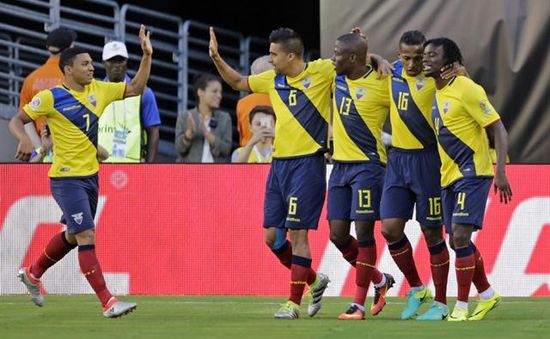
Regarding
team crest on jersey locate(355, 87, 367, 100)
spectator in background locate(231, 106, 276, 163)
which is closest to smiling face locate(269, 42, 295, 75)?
team crest on jersey locate(355, 87, 367, 100)

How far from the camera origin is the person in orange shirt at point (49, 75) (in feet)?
57.6

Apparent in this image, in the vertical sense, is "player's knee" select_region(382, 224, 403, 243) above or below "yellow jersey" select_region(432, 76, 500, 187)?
below

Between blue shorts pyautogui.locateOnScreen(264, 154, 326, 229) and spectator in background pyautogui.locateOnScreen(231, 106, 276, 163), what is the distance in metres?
3.97

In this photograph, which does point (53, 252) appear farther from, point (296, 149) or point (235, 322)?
point (296, 149)

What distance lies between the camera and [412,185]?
13289 mm

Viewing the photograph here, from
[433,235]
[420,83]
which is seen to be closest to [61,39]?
[420,83]

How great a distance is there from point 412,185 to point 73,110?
3184 mm

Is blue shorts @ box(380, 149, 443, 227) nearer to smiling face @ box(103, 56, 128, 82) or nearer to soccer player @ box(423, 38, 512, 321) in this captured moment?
soccer player @ box(423, 38, 512, 321)

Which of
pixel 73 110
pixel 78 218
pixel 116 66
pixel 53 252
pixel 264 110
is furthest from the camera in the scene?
pixel 264 110

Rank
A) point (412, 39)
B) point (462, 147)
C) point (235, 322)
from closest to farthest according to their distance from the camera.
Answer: point (235, 322), point (462, 147), point (412, 39)

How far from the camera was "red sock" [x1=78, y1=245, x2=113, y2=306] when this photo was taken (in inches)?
536

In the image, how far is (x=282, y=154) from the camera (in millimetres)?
13508

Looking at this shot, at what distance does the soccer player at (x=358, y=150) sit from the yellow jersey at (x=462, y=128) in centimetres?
65

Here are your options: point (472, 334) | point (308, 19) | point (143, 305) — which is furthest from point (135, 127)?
point (308, 19)
